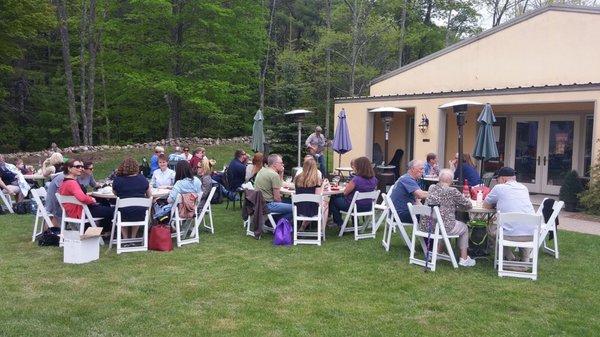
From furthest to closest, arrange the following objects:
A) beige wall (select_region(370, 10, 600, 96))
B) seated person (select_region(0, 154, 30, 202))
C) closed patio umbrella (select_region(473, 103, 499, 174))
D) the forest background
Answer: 1. the forest background
2. beige wall (select_region(370, 10, 600, 96))
3. seated person (select_region(0, 154, 30, 202))
4. closed patio umbrella (select_region(473, 103, 499, 174))

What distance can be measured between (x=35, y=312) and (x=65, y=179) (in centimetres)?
283

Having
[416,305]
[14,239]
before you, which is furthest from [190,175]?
[416,305]

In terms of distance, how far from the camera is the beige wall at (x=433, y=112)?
11.3 metres

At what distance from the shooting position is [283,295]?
16.8 ft

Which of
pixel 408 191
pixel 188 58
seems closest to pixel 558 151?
pixel 408 191

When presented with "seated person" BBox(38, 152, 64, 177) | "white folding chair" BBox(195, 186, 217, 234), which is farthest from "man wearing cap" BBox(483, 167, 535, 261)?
"seated person" BBox(38, 152, 64, 177)

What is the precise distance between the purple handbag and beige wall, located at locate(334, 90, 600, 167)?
729cm

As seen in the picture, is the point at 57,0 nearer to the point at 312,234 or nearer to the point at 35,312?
the point at 312,234

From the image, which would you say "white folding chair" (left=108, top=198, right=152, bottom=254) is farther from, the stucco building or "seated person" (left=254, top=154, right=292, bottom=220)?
the stucco building

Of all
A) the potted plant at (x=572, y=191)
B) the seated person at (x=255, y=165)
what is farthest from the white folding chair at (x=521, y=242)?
the potted plant at (x=572, y=191)

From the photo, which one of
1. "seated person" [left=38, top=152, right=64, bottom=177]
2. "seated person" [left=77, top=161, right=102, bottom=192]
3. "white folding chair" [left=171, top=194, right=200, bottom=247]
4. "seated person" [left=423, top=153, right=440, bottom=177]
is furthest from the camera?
"seated person" [left=423, top=153, right=440, bottom=177]

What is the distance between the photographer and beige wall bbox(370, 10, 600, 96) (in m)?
12.7

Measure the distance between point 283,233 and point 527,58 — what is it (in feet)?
32.2

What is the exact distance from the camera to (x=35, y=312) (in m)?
4.52
